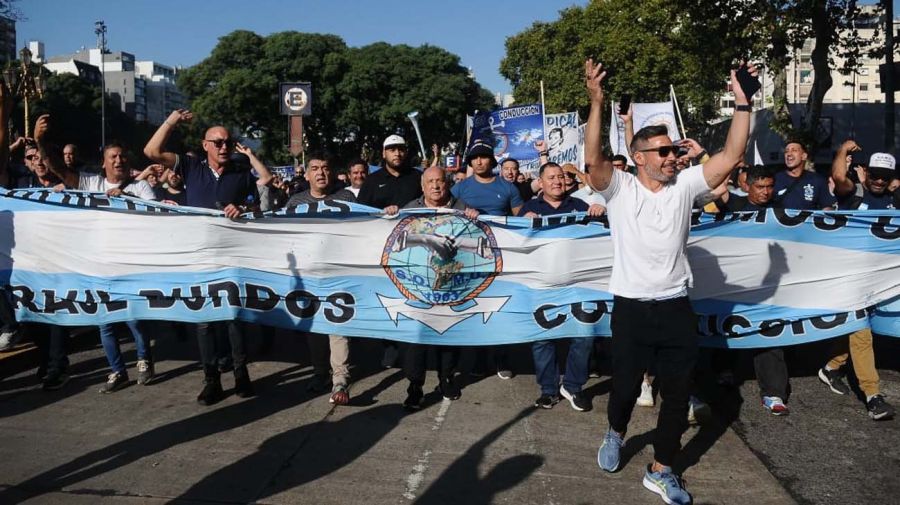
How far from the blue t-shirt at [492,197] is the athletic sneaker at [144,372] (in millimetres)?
2745

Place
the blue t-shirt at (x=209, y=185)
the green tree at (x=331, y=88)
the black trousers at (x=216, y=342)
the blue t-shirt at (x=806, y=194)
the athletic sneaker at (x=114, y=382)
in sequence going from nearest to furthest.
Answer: the black trousers at (x=216, y=342) → the athletic sneaker at (x=114, y=382) → the blue t-shirt at (x=209, y=185) → the blue t-shirt at (x=806, y=194) → the green tree at (x=331, y=88)

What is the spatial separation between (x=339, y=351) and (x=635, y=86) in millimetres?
36558

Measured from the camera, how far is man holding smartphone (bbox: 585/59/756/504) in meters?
4.10

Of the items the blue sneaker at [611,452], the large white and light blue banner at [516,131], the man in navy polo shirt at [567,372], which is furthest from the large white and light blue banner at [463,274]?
the large white and light blue banner at [516,131]

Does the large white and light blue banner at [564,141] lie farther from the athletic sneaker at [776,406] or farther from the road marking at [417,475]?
the road marking at [417,475]

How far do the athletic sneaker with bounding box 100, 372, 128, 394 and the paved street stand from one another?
0.08 metres

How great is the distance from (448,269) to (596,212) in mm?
1119

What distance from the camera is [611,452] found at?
14.7 feet

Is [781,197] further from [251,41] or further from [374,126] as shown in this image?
[251,41]

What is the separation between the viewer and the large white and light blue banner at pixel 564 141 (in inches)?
531

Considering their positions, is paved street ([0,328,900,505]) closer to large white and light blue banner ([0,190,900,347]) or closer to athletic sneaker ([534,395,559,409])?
athletic sneaker ([534,395,559,409])

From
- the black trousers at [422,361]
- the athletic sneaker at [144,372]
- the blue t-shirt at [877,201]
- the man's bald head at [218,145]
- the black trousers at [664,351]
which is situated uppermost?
the man's bald head at [218,145]

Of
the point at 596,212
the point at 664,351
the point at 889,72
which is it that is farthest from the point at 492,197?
the point at 889,72

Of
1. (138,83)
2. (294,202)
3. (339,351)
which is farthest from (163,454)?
(138,83)
